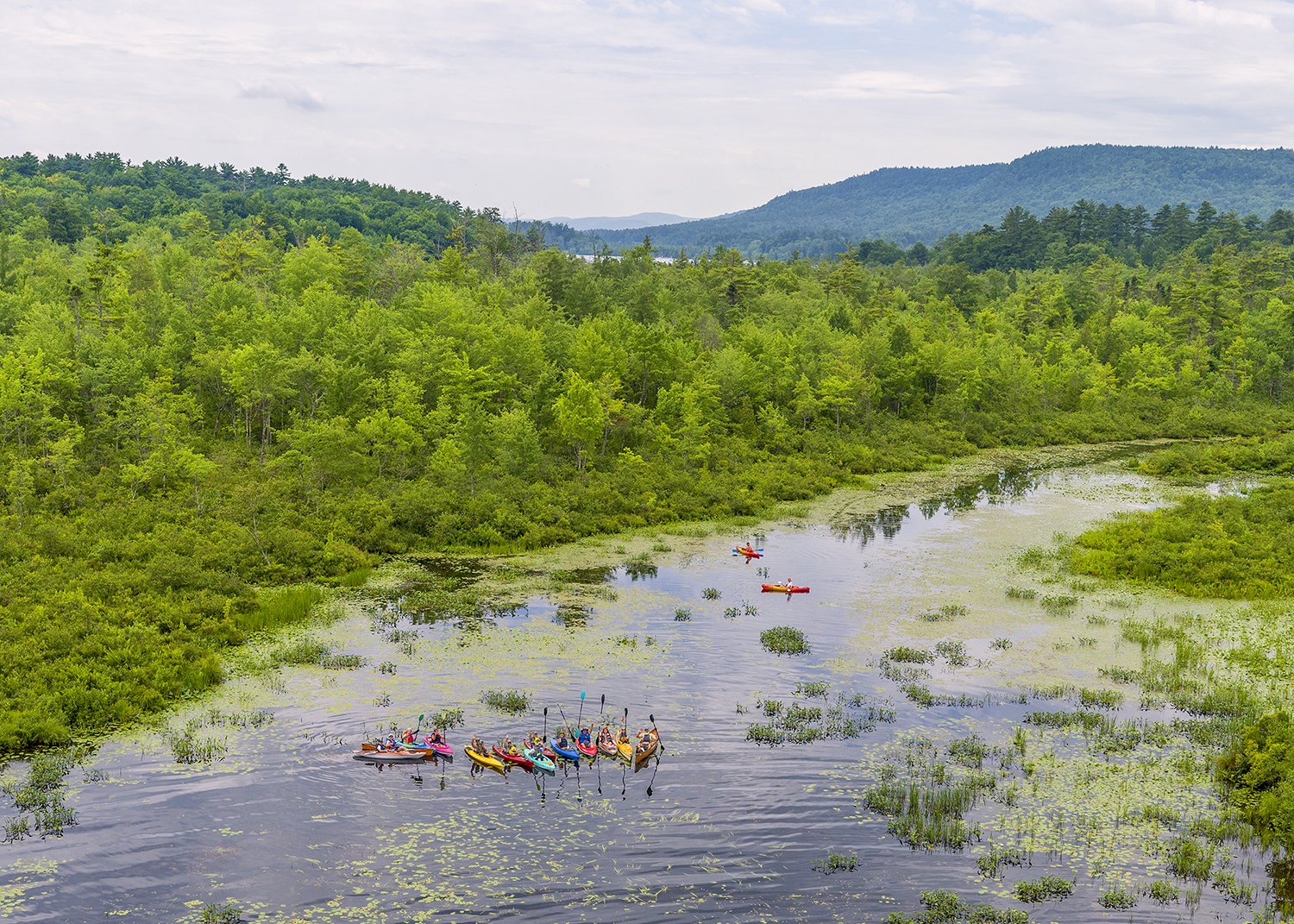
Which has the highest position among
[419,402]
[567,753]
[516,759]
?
[419,402]

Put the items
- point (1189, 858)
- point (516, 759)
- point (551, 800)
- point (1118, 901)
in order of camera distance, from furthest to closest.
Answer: point (516, 759)
point (551, 800)
point (1189, 858)
point (1118, 901)

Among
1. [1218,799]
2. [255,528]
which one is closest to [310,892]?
[1218,799]

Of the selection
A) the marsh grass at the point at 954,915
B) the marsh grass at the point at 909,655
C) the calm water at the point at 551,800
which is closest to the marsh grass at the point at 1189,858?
the calm water at the point at 551,800

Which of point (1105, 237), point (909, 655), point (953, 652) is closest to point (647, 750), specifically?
point (909, 655)

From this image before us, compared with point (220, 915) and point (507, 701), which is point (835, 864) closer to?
point (507, 701)

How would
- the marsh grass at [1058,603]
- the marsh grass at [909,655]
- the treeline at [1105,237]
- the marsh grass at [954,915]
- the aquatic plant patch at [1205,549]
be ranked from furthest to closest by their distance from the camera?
the treeline at [1105,237], the aquatic plant patch at [1205,549], the marsh grass at [1058,603], the marsh grass at [909,655], the marsh grass at [954,915]

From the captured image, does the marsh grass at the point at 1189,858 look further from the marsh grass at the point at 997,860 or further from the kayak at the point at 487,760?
the kayak at the point at 487,760
